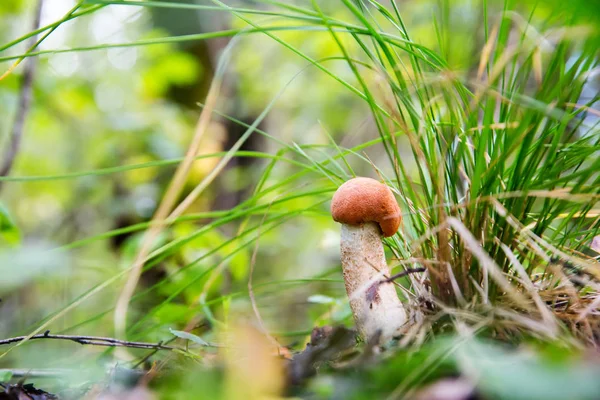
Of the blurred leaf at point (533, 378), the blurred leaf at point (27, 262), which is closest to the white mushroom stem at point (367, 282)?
the blurred leaf at point (533, 378)

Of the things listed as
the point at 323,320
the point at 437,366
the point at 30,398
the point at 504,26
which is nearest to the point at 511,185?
the point at 504,26

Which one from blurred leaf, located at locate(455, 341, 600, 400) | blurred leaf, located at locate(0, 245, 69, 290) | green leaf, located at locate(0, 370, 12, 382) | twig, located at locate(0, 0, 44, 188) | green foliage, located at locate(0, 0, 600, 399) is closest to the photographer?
→ blurred leaf, located at locate(455, 341, 600, 400)

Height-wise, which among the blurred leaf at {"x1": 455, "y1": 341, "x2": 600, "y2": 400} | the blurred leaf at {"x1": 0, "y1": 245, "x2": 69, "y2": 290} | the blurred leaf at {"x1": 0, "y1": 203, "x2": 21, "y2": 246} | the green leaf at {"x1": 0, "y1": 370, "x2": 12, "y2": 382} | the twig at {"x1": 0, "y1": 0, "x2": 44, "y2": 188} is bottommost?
the green leaf at {"x1": 0, "y1": 370, "x2": 12, "y2": 382}

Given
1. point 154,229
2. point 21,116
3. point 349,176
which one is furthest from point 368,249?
point 21,116

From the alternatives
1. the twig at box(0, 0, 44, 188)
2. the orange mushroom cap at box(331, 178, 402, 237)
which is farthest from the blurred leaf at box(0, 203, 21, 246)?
the orange mushroom cap at box(331, 178, 402, 237)

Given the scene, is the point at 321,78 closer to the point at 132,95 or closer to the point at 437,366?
the point at 132,95

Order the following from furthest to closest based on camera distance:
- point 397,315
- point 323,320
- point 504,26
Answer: point 323,320
point 397,315
point 504,26

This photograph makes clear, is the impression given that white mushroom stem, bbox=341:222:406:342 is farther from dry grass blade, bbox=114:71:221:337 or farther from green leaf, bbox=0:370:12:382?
green leaf, bbox=0:370:12:382
